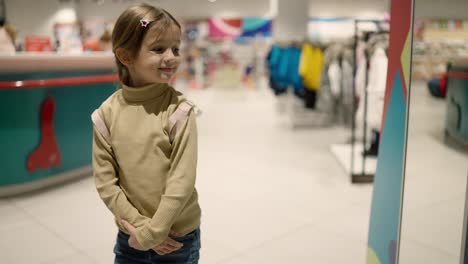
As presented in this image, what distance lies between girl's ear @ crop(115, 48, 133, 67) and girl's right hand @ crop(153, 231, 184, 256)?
511 millimetres

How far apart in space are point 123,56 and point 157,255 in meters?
0.61

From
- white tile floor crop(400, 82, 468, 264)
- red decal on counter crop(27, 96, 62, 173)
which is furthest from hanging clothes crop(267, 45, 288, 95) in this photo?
red decal on counter crop(27, 96, 62, 173)

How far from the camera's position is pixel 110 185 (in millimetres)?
1192

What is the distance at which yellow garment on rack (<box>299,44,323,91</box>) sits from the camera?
592 centimetres

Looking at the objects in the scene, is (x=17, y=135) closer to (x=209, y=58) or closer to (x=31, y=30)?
(x=209, y=58)

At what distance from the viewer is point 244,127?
6.76 metres

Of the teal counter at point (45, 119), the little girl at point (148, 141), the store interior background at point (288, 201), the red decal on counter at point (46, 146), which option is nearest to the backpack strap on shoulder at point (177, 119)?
the little girl at point (148, 141)

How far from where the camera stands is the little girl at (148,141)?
1142mm

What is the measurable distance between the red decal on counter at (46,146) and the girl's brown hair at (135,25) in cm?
266

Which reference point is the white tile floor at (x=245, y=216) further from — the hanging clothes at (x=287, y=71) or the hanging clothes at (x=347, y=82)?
the hanging clothes at (x=287, y=71)

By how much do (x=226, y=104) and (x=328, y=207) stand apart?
Result: 261 inches

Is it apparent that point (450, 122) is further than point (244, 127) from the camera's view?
No

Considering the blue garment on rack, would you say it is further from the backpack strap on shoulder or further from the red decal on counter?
the backpack strap on shoulder

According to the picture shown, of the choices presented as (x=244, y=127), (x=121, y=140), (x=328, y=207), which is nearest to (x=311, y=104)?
(x=244, y=127)
